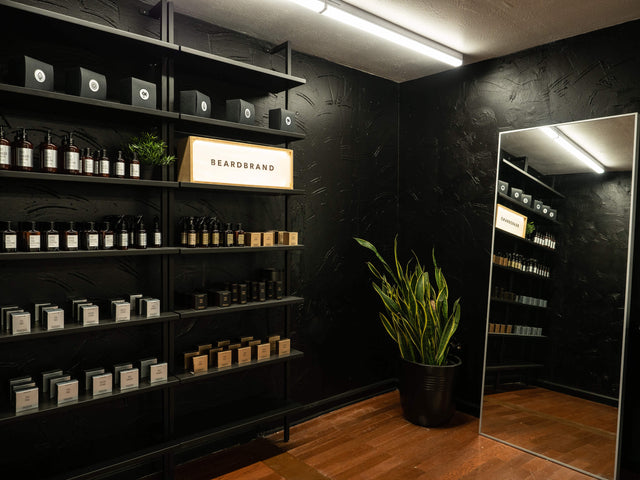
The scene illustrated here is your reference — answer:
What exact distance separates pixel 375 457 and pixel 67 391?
5.78 feet

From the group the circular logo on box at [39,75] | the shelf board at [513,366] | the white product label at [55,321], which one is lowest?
the shelf board at [513,366]

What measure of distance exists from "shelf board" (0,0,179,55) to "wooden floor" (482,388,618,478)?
2.93 metres

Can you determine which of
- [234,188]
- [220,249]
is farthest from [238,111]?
[220,249]

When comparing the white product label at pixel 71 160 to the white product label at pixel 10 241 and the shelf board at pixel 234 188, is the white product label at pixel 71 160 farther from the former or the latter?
the shelf board at pixel 234 188

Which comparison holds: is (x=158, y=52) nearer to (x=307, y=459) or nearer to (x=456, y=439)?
(x=307, y=459)

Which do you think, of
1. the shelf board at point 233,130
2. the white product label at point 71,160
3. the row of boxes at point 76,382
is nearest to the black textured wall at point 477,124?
the shelf board at point 233,130

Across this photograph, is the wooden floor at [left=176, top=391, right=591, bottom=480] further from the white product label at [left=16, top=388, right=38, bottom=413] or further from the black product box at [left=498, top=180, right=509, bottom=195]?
the black product box at [left=498, top=180, right=509, bottom=195]

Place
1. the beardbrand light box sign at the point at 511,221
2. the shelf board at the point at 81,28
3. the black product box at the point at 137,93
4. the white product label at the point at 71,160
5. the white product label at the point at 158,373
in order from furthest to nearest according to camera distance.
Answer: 1. the beardbrand light box sign at the point at 511,221
2. the white product label at the point at 158,373
3. the black product box at the point at 137,93
4. the white product label at the point at 71,160
5. the shelf board at the point at 81,28

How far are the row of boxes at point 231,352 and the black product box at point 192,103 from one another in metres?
1.31

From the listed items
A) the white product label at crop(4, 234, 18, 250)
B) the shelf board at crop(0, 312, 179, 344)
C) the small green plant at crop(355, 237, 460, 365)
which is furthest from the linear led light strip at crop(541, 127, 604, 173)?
the white product label at crop(4, 234, 18, 250)

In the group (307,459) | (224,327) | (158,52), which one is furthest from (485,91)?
(307,459)

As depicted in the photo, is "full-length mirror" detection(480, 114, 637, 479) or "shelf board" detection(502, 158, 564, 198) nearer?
"full-length mirror" detection(480, 114, 637, 479)

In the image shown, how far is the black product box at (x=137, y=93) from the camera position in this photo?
87.8 inches

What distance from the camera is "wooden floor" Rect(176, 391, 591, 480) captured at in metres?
2.61
